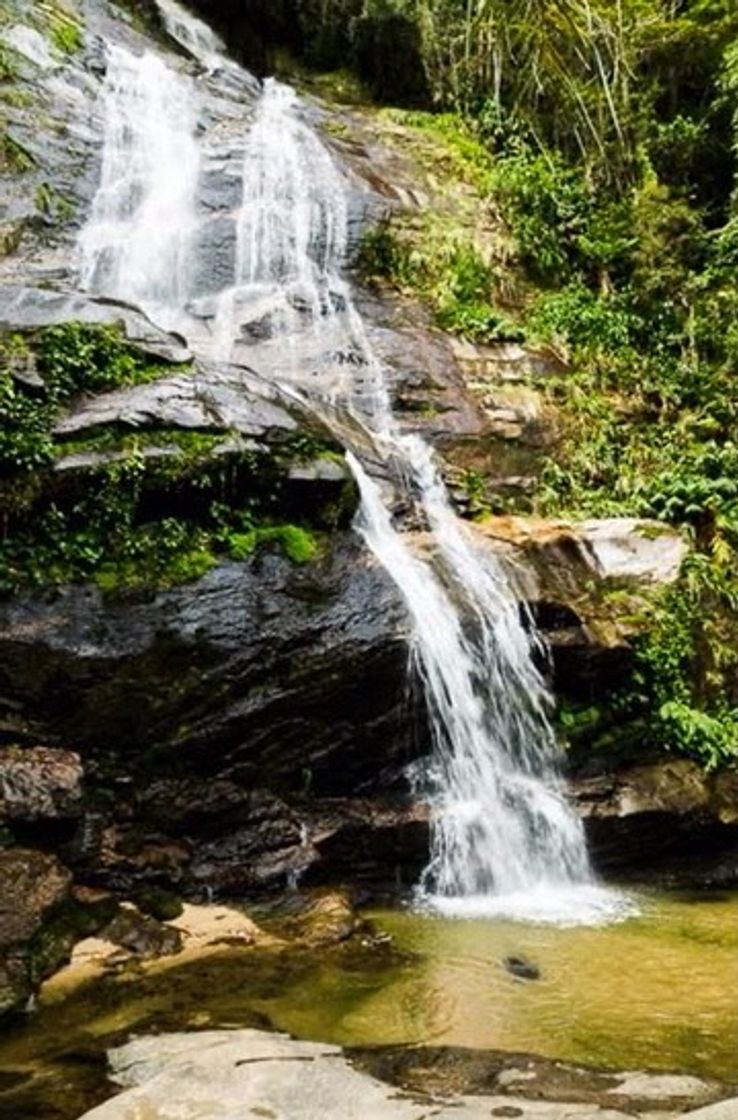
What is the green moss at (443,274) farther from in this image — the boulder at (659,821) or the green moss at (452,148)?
the boulder at (659,821)

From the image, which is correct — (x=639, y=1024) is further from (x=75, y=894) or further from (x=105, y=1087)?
(x=75, y=894)

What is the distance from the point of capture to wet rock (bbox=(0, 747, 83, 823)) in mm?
5805

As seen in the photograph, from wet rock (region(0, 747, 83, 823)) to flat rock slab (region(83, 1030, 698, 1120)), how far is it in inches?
79.4

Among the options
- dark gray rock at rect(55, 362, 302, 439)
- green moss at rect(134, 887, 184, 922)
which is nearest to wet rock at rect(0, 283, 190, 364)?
dark gray rock at rect(55, 362, 302, 439)

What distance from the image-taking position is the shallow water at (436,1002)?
421 centimetres

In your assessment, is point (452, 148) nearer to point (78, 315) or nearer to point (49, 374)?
point (78, 315)

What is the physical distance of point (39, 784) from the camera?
5.93 m

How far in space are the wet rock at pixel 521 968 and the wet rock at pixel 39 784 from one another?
2.65 m

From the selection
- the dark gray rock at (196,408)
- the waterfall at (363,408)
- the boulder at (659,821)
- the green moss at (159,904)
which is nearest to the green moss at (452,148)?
the waterfall at (363,408)

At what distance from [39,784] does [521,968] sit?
2937mm

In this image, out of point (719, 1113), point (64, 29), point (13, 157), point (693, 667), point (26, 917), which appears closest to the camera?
point (719, 1113)

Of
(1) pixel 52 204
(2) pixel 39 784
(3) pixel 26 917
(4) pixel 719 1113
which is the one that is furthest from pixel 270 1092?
(1) pixel 52 204

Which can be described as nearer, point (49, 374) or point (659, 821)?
point (49, 374)

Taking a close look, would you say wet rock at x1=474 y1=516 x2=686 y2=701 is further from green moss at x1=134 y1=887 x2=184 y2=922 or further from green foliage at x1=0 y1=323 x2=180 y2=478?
green moss at x1=134 y1=887 x2=184 y2=922
